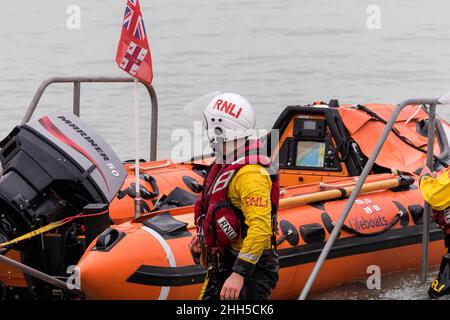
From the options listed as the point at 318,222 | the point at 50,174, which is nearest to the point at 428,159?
the point at 318,222

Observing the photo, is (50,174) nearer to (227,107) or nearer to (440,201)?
(227,107)

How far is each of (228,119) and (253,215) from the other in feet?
1.47

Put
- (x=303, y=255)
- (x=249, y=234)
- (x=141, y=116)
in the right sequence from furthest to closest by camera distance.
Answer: (x=141, y=116) → (x=303, y=255) → (x=249, y=234)

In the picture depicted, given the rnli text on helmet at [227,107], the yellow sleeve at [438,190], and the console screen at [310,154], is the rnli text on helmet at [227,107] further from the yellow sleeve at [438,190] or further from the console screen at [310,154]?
the console screen at [310,154]

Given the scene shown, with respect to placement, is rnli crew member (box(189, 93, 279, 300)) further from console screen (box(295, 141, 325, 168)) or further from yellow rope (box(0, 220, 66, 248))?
console screen (box(295, 141, 325, 168))

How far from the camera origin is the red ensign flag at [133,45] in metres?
6.73

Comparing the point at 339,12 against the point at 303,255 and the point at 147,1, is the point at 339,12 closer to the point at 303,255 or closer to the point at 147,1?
the point at 147,1

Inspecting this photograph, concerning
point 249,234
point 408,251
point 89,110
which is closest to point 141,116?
point 89,110

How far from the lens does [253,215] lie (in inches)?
181

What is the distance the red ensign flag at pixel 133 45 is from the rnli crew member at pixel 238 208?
78.1 inches

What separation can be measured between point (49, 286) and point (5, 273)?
282 millimetres

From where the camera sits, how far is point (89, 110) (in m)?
14.8

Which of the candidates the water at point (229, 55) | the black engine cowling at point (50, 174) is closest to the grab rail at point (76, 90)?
the black engine cowling at point (50, 174)

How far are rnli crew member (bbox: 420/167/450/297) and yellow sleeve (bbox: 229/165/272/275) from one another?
1.68 m
